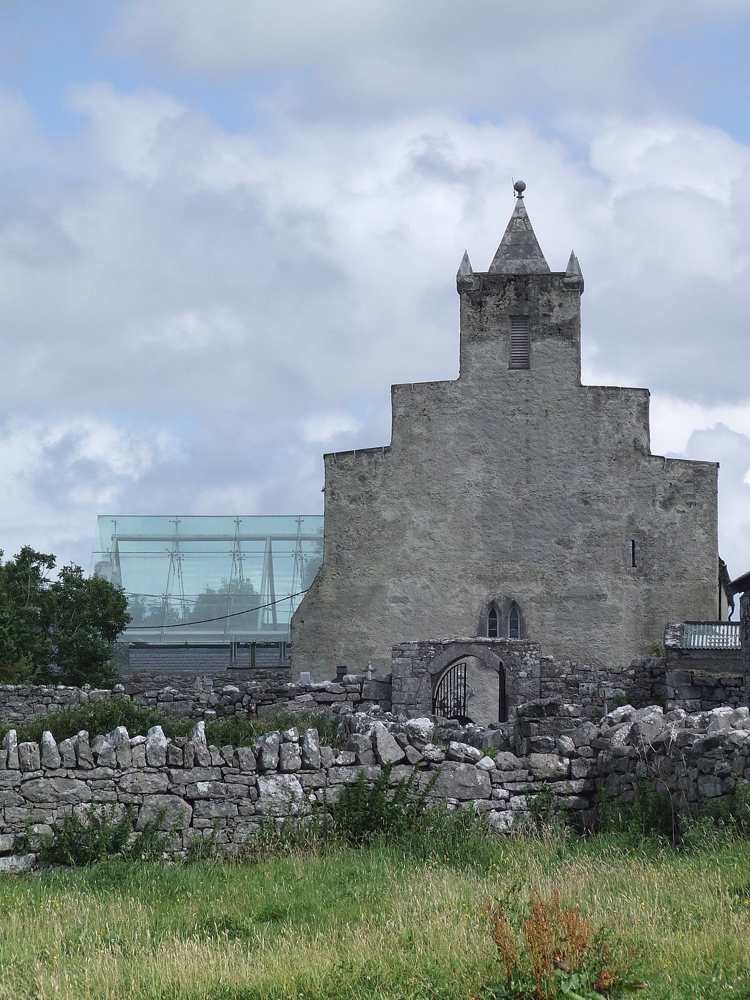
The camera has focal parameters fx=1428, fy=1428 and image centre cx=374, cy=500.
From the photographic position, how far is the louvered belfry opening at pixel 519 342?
137 feet

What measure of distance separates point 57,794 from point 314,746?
234 cm

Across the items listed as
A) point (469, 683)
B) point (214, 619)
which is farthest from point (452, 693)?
point (214, 619)

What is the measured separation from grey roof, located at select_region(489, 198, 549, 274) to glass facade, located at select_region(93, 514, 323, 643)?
16.0 m

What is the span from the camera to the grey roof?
42.4 metres

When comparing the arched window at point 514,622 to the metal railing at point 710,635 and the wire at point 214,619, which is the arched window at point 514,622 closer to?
the metal railing at point 710,635

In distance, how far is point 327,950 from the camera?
8.93 metres

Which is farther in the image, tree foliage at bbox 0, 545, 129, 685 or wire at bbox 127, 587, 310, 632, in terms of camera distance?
wire at bbox 127, 587, 310, 632

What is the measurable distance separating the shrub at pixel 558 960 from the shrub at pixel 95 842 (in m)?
4.70

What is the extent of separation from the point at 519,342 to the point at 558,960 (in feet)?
114

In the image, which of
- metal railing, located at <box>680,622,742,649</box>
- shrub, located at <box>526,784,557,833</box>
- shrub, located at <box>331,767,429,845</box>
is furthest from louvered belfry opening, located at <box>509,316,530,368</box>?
shrub, located at <box>331,767,429,845</box>

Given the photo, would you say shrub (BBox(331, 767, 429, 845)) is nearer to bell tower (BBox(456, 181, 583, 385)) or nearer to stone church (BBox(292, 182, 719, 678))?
stone church (BBox(292, 182, 719, 678))

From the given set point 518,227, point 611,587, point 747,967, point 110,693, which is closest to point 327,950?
point 747,967

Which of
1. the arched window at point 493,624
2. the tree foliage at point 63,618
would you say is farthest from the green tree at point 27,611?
the arched window at point 493,624

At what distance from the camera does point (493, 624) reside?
40250mm
